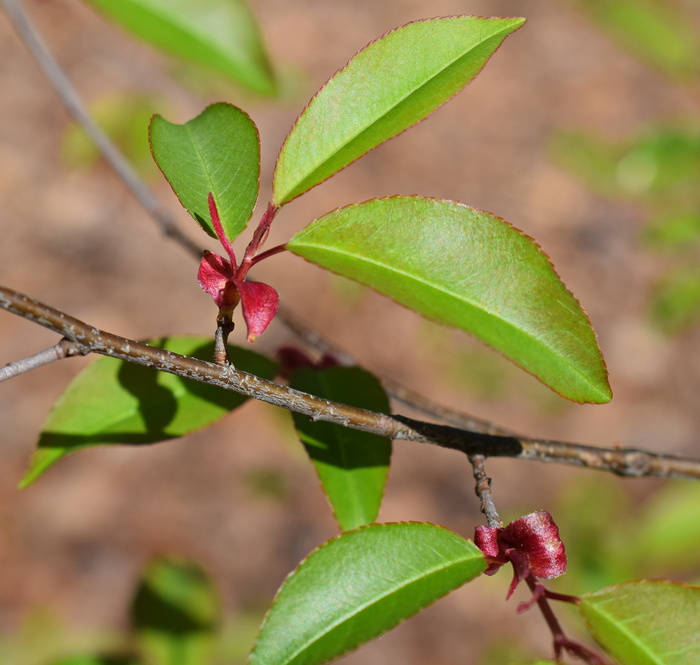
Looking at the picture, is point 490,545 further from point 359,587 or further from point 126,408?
point 126,408

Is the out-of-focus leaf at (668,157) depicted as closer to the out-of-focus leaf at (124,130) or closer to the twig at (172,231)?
the twig at (172,231)

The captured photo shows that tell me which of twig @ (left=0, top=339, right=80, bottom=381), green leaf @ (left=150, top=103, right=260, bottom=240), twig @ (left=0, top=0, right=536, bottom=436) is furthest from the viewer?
twig @ (left=0, top=0, right=536, bottom=436)

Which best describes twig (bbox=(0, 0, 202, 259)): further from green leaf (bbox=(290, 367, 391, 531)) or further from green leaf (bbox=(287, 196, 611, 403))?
green leaf (bbox=(287, 196, 611, 403))

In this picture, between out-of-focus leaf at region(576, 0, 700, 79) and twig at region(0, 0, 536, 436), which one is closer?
twig at region(0, 0, 536, 436)

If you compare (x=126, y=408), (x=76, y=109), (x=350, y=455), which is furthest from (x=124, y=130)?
(x=350, y=455)

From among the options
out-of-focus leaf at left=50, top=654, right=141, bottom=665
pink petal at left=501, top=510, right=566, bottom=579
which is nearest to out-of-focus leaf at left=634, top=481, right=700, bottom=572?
out-of-focus leaf at left=50, top=654, right=141, bottom=665
